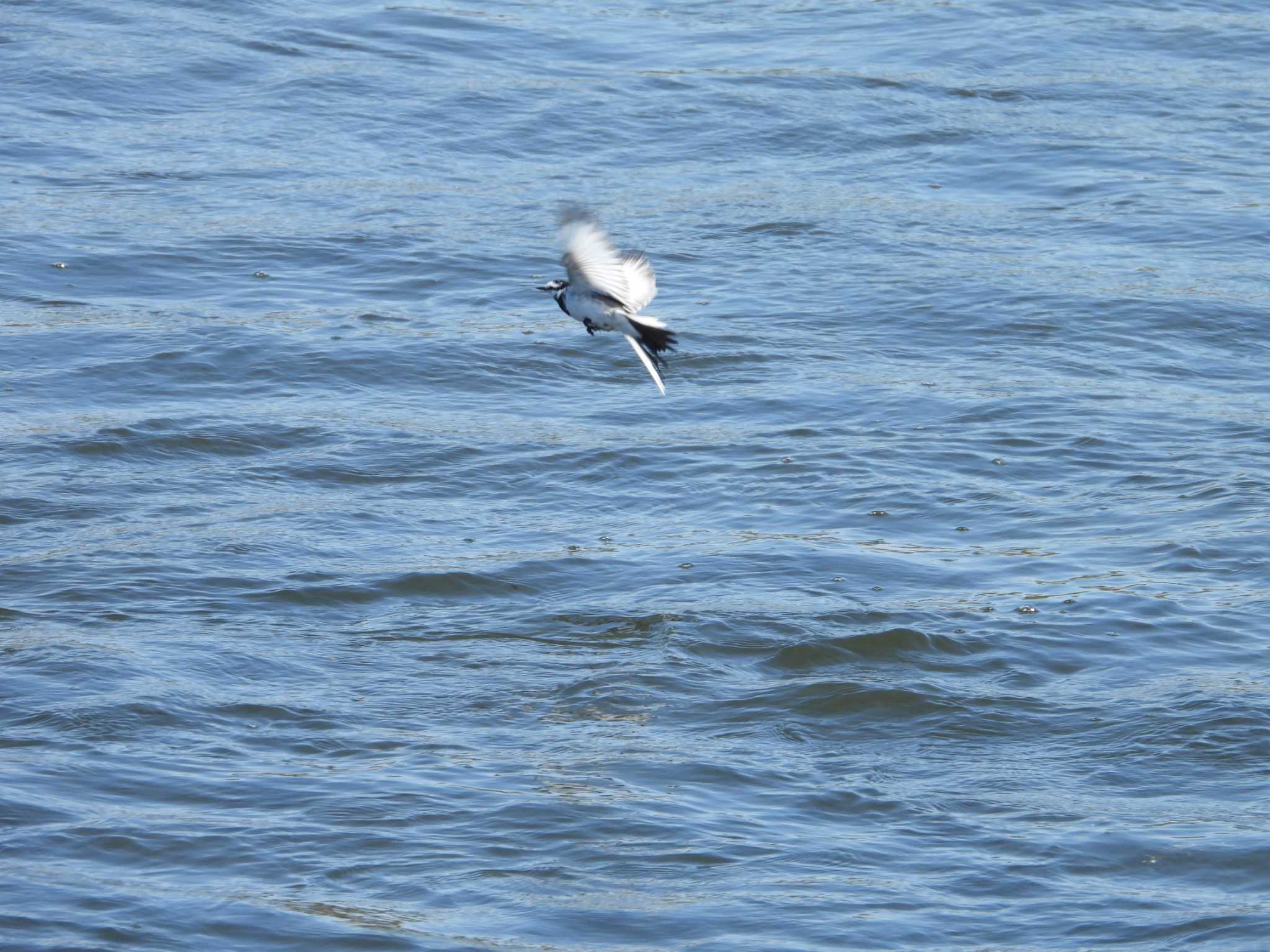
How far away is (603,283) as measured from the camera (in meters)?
8.51

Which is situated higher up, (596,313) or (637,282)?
(637,282)

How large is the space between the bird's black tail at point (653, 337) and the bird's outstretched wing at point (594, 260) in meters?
0.11

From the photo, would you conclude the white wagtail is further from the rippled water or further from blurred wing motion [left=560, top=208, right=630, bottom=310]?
the rippled water

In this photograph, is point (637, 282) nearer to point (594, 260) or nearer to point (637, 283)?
point (637, 283)

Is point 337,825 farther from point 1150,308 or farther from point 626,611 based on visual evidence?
point 1150,308

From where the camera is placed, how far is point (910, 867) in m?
7.37

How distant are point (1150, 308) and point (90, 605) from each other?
23.7 feet

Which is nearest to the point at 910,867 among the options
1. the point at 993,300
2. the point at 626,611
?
the point at 626,611

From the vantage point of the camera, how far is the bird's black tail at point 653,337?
332 inches

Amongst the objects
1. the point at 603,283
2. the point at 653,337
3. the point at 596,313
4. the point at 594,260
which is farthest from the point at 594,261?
the point at 653,337

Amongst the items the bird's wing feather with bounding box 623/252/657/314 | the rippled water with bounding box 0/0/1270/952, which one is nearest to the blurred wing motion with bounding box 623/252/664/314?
the bird's wing feather with bounding box 623/252/657/314

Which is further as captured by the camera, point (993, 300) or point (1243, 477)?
point (993, 300)

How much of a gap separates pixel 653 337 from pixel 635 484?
2.47 metres

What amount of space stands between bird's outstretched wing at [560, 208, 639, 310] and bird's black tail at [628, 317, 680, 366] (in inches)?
4.2
